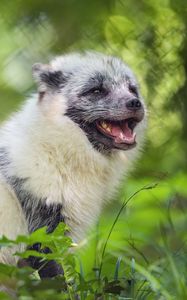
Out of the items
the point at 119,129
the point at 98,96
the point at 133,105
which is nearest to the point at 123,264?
the point at 119,129

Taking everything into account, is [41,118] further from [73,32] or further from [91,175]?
[73,32]

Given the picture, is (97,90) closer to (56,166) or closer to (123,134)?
(123,134)

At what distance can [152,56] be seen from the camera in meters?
5.85

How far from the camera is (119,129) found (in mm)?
4555

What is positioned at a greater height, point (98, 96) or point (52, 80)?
point (52, 80)

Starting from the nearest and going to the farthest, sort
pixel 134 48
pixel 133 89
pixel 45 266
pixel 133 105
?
pixel 45 266, pixel 133 105, pixel 133 89, pixel 134 48

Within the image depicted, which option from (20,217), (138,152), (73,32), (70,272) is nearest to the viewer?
(70,272)

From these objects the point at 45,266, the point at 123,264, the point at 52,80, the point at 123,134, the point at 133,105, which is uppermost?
the point at 52,80

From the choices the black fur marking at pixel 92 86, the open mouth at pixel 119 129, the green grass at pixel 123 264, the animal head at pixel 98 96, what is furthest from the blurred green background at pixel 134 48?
the green grass at pixel 123 264

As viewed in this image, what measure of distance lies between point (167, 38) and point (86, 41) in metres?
0.57

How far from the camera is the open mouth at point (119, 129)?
4.47 metres

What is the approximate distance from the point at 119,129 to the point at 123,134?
53 mm

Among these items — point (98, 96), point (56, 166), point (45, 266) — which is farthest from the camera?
point (98, 96)

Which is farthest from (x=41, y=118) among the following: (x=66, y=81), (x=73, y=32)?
(x=73, y=32)
